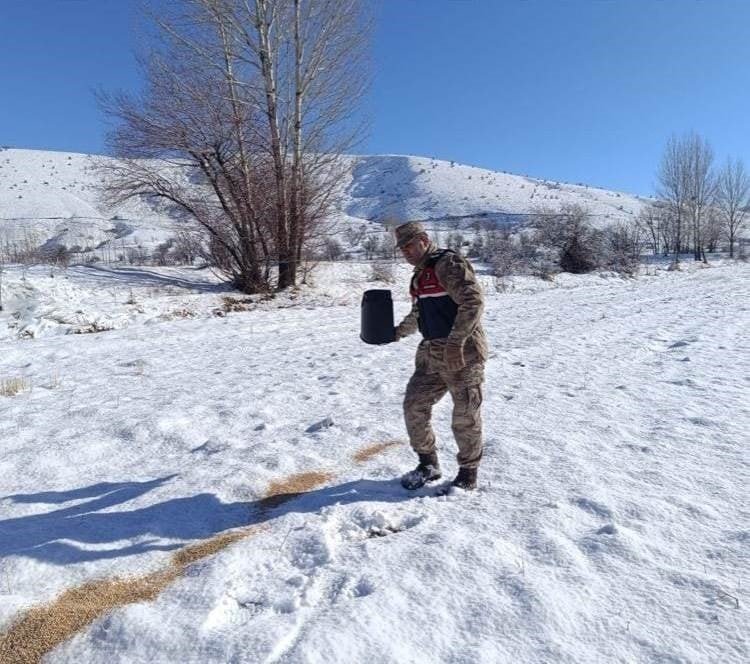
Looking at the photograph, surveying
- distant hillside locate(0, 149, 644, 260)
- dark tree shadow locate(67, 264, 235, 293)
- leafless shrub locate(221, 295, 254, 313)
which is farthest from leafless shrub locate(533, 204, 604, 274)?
distant hillside locate(0, 149, 644, 260)

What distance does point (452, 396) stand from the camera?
3.20 meters

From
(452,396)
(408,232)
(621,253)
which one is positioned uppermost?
(621,253)

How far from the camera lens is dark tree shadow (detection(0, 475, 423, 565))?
2721 millimetres

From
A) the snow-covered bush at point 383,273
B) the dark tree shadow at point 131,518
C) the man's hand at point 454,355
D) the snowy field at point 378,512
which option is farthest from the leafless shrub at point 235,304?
the man's hand at point 454,355

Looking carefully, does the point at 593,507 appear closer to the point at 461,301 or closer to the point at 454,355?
the point at 454,355

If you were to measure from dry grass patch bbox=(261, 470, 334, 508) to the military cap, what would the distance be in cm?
172

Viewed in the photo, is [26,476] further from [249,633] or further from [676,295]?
[676,295]

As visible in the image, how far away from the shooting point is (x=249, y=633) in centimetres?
199

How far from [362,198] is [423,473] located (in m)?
92.6

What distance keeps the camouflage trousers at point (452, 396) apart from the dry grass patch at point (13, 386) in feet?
16.9

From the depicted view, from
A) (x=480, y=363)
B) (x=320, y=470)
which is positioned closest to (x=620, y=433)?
(x=480, y=363)

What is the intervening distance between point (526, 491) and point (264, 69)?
15.1m

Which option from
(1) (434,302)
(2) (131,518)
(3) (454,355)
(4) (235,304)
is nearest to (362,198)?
(4) (235,304)

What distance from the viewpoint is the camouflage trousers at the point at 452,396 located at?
3188 mm
